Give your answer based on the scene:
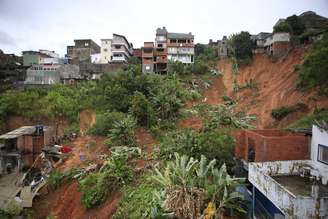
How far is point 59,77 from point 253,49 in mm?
30932

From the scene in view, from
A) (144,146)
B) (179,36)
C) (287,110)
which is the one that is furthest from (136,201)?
(179,36)

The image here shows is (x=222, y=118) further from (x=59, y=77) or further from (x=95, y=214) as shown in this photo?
(x=59, y=77)

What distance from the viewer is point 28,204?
1777 centimetres

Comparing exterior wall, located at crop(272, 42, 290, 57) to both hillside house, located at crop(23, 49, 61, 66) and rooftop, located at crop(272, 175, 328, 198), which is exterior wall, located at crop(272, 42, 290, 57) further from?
hillside house, located at crop(23, 49, 61, 66)

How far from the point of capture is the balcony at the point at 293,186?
8703mm

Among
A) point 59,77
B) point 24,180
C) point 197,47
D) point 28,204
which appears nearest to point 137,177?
point 28,204

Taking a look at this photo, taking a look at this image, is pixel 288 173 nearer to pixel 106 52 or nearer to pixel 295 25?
pixel 295 25

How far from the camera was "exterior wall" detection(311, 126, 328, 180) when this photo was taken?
1090 cm

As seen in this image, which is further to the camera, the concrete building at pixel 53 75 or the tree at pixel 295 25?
the concrete building at pixel 53 75

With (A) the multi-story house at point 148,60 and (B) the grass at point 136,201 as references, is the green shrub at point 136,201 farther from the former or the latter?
(A) the multi-story house at point 148,60

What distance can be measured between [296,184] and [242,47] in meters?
33.2

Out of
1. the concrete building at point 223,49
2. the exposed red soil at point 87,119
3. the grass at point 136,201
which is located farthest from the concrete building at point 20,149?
the concrete building at point 223,49

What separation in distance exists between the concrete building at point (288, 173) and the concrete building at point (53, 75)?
109 ft

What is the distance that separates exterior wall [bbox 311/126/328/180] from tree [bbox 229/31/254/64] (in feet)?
99.2
